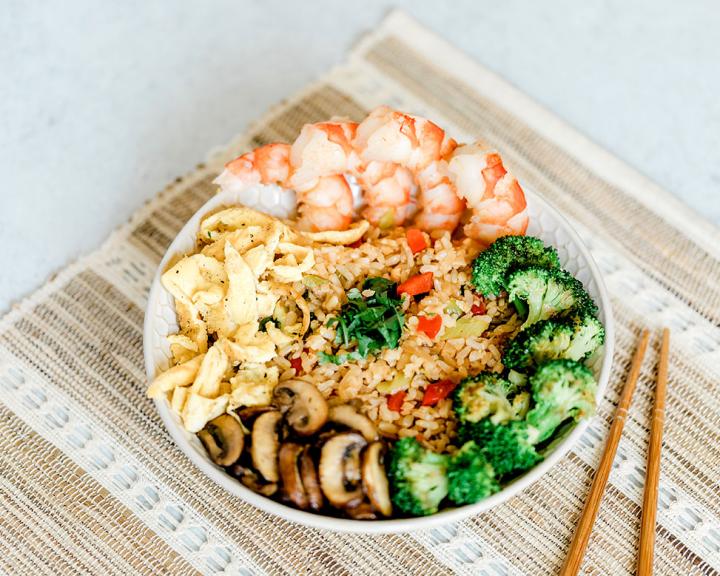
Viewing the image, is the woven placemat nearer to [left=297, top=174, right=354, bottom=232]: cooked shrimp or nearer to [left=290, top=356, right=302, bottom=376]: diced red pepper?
[left=290, top=356, right=302, bottom=376]: diced red pepper

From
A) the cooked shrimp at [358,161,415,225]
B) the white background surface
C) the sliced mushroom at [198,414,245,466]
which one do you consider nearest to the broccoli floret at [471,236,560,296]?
the cooked shrimp at [358,161,415,225]

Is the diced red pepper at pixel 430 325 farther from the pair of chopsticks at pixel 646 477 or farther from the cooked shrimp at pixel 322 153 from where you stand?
the pair of chopsticks at pixel 646 477

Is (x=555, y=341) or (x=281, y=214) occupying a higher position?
(x=555, y=341)

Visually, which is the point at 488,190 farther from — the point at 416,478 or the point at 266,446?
the point at 266,446

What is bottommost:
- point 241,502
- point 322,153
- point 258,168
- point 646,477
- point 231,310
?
point 241,502

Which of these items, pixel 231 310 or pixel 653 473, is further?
pixel 653 473

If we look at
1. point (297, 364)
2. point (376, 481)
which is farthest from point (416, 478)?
point (297, 364)

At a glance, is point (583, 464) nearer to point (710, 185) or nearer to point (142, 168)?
point (710, 185)
